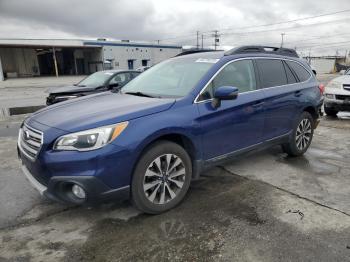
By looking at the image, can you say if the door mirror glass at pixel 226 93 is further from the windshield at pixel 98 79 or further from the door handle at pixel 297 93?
the windshield at pixel 98 79

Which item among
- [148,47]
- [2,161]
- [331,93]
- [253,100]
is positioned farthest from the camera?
[148,47]

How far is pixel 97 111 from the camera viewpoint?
10.8ft

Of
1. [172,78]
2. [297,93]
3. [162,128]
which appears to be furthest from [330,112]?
[162,128]

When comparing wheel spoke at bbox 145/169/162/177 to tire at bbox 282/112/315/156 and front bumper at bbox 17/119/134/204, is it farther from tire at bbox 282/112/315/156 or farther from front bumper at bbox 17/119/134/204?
tire at bbox 282/112/315/156

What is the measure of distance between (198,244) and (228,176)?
1774mm

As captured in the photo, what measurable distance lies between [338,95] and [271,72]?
17.6ft

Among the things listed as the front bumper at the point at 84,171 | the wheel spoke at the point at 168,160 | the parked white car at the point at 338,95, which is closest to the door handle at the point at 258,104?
the wheel spoke at the point at 168,160

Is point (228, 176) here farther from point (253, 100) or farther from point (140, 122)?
point (140, 122)

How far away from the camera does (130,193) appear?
3156mm

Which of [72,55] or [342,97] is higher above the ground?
[72,55]

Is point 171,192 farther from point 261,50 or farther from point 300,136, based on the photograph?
point 300,136

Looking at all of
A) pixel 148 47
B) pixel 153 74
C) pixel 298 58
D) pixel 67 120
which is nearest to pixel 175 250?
pixel 67 120

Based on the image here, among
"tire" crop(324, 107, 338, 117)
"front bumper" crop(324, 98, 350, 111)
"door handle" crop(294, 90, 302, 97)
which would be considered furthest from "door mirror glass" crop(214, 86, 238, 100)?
"tire" crop(324, 107, 338, 117)

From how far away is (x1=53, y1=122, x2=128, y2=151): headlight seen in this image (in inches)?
113
